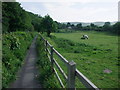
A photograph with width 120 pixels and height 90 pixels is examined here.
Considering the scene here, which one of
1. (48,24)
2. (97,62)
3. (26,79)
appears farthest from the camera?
(48,24)

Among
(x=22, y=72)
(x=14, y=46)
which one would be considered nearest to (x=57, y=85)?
(x=22, y=72)

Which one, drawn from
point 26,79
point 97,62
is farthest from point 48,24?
point 26,79

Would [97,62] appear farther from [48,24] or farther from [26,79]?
[48,24]

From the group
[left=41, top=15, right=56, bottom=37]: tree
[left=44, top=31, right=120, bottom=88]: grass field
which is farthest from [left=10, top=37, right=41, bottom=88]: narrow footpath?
[left=41, top=15, right=56, bottom=37]: tree

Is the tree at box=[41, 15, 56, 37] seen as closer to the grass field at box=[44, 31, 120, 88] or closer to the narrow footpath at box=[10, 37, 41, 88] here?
the grass field at box=[44, 31, 120, 88]

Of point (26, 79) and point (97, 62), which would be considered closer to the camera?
point (26, 79)

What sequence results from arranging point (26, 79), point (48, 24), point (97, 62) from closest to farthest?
1. point (26, 79)
2. point (97, 62)
3. point (48, 24)

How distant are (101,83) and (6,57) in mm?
4293

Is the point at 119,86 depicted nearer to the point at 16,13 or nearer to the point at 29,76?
the point at 29,76

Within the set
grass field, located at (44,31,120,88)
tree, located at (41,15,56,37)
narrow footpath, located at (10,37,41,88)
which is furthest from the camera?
tree, located at (41,15,56,37)

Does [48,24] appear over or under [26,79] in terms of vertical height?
over

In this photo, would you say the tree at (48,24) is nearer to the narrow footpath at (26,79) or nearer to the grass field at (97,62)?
the grass field at (97,62)

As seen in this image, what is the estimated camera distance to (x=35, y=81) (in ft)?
15.6

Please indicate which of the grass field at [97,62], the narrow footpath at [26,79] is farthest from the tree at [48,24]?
the narrow footpath at [26,79]
